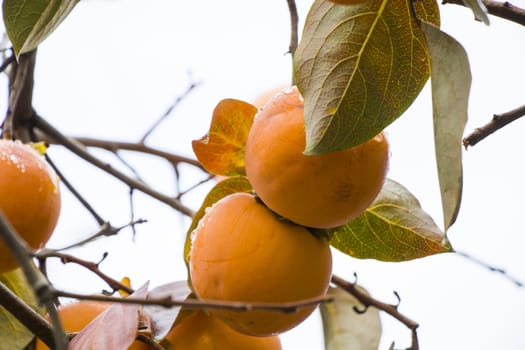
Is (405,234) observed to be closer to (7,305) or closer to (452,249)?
(452,249)

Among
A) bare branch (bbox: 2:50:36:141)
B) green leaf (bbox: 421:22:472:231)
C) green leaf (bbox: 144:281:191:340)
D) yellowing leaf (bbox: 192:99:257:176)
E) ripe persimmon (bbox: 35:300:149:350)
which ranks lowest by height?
ripe persimmon (bbox: 35:300:149:350)

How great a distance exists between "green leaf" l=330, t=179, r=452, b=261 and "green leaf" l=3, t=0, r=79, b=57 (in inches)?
14.4

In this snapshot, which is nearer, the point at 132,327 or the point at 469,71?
the point at 469,71

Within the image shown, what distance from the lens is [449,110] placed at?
69 cm

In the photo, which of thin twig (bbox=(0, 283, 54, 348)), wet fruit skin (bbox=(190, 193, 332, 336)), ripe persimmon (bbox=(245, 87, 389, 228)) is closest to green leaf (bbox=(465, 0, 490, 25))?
ripe persimmon (bbox=(245, 87, 389, 228))

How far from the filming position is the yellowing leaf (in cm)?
89

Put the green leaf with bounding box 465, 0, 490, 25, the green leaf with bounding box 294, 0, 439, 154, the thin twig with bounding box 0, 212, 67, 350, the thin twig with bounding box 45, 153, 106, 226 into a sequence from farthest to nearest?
the thin twig with bounding box 45, 153, 106, 226, the green leaf with bounding box 294, 0, 439, 154, the green leaf with bounding box 465, 0, 490, 25, the thin twig with bounding box 0, 212, 67, 350

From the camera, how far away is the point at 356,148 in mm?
756

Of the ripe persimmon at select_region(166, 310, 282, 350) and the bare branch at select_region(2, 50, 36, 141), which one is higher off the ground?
the bare branch at select_region(2, 50, 36, 141)

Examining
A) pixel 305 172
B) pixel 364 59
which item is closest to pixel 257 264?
pixel 305 172

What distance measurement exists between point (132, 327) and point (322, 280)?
0.69 feet

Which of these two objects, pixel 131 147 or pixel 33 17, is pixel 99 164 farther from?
pixel 33 17

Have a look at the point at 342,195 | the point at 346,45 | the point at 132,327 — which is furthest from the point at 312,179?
the point at 132,327

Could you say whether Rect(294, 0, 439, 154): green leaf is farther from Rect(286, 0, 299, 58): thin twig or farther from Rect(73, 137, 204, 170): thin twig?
Rect(73, 137, 204, 170): thin twig
